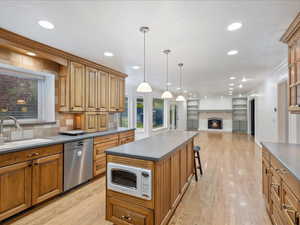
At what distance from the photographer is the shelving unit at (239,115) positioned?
10765mm

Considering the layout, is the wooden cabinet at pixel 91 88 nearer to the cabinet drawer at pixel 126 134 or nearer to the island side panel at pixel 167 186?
the cabinet drawer at pixel 126 134

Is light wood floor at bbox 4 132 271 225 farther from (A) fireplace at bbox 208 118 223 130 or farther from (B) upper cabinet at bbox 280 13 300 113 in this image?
(A) fireplace at bbox 208 118 223 130

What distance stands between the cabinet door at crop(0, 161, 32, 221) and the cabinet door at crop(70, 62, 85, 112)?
1.38m

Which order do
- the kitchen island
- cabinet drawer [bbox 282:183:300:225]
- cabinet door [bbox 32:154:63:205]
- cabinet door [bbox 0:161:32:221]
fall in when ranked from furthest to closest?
1. cabinet door [bbox 32:154:63:205]
2. cabinet door [bbox 0:161:32:221]
3. the kitchen island
4. cabinet drawer [bbox 282:183:300:225]

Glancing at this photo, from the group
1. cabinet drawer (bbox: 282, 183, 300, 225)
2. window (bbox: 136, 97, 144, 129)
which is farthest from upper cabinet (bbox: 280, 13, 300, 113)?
window (bbox: 136, 97, 144, 129)

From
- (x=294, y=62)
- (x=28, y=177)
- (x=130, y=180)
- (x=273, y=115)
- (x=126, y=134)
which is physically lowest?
(x=28, y=177)

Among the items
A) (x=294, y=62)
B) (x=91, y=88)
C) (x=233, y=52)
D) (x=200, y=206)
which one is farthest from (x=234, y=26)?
(x=91, y=88)

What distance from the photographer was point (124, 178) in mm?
1801

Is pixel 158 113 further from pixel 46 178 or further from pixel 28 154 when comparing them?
pixel 28 154

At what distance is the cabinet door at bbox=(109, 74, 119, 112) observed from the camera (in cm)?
414

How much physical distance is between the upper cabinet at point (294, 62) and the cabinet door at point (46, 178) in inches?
136

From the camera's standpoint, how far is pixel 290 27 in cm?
194

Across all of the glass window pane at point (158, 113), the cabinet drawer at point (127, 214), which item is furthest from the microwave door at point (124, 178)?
the glass window pane at point (158, 113)

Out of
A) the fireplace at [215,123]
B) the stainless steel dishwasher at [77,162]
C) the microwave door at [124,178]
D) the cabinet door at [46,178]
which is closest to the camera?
the microwave door at [124,178]
